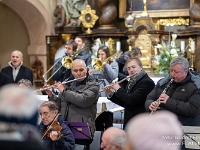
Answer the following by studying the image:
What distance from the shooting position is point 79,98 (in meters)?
4.68

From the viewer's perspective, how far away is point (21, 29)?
1222 centimetres

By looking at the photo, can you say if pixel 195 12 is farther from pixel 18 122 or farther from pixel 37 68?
pixel 18 122

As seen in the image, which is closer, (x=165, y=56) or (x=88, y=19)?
(x=165, y=56)

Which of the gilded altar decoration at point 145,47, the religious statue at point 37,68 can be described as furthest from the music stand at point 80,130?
the religious statue at point 37,68

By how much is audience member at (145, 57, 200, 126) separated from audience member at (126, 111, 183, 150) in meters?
2.68

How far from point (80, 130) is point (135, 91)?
29.6 inches

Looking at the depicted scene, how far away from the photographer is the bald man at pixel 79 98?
4.73 meters

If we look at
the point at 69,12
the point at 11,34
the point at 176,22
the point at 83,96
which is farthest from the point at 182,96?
the point at 11,34

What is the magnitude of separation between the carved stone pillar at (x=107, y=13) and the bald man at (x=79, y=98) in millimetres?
5819

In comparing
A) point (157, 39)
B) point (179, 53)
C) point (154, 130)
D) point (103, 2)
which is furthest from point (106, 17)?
point (154, 130)

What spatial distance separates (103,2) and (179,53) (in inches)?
93.3

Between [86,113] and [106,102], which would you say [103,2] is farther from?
[86,113]

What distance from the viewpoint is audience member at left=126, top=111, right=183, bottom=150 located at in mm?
1642

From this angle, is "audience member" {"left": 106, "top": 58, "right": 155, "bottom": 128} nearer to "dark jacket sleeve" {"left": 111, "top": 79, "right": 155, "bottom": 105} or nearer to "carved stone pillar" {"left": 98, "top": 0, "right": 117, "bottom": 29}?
"dark jacket sleeve" {"left": 111, "top": 79, "right": 155, "bottom": 105}
